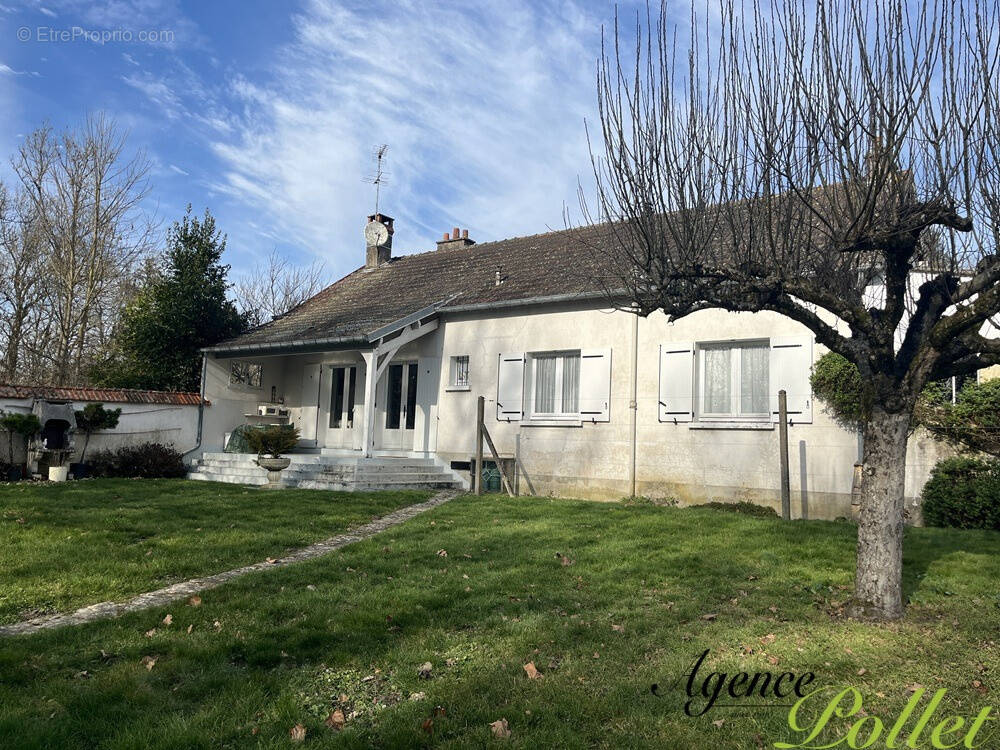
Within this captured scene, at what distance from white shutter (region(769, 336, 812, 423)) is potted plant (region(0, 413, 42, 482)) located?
13.8m

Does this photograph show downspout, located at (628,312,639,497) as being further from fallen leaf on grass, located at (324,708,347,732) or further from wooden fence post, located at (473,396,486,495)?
fallen leaf on grass, located at (324,708,347,732)

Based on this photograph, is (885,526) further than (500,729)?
Yes

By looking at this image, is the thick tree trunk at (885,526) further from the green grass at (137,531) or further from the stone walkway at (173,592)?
the green grass at (137,531)

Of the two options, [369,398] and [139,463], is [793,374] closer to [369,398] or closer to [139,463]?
[369,398]

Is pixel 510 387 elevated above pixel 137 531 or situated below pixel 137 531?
above

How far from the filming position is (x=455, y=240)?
69.5 feet

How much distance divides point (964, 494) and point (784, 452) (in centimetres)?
239

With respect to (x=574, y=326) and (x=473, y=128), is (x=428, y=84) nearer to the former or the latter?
(x=473, y=128)

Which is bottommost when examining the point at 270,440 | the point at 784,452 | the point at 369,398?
the point at 270,440

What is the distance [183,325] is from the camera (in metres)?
19.0

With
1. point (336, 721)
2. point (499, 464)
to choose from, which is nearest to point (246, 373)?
point (499, 464)

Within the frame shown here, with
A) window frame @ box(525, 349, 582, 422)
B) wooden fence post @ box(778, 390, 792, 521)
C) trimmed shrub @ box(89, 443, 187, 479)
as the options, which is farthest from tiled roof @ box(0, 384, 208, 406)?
wooden fence post @ box(778, 390, 792, 521)

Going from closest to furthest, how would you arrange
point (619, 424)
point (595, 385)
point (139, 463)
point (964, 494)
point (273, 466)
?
point (964, 494) < point (619, 424) < point (595, 385) < point (273, 466) < point (139, 463)

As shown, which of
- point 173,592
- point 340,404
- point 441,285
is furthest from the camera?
point 340,404
